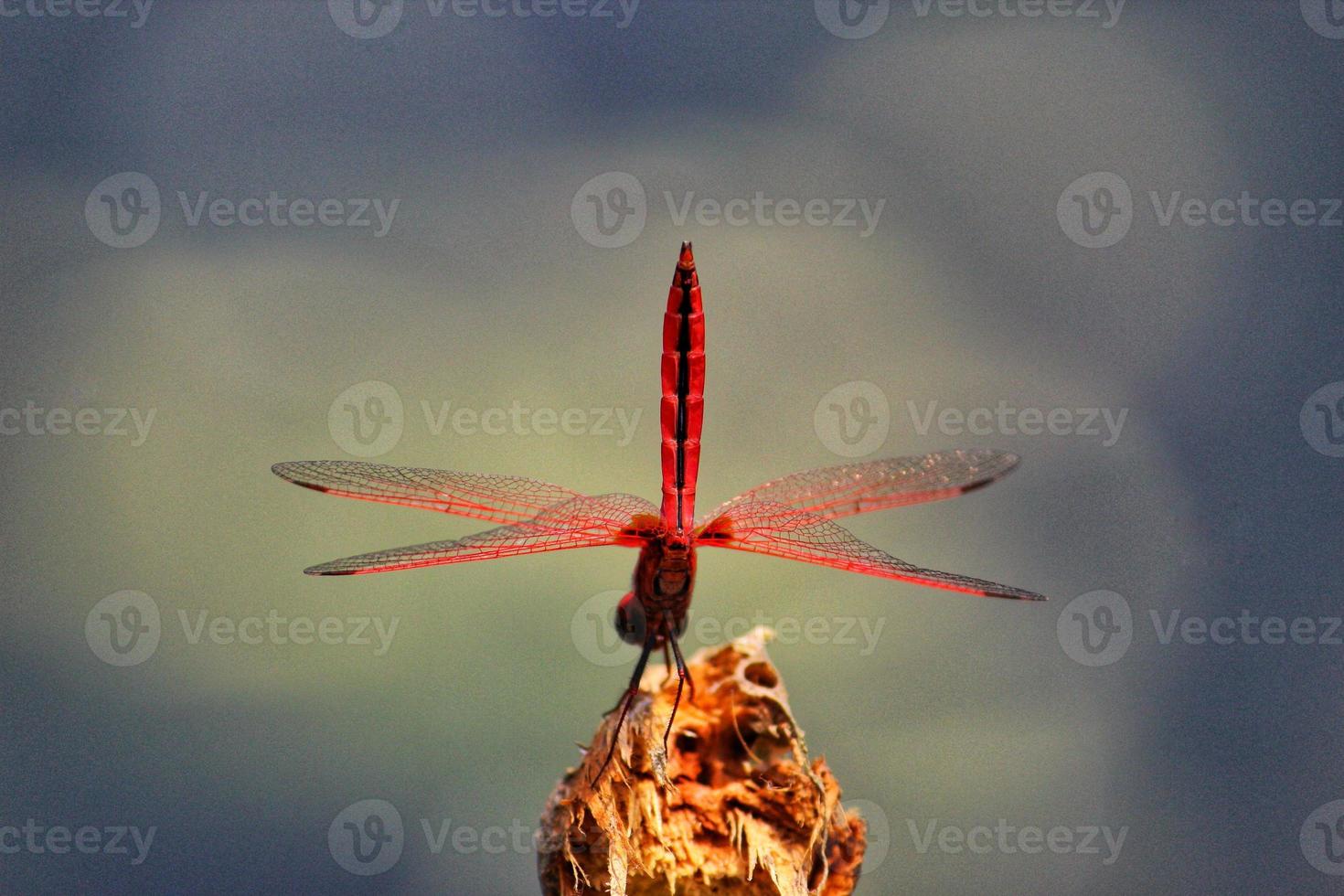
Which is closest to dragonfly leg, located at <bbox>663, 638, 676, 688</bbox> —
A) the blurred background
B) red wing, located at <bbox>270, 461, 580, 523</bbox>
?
red wing, located at <bbox>270, 461, 580, 523</bbox>

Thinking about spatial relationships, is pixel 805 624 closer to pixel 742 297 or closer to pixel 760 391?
pixel 760 391

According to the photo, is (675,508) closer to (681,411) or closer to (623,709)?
(681,411)

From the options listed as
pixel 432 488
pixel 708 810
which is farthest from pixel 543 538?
A: pixel 708 810

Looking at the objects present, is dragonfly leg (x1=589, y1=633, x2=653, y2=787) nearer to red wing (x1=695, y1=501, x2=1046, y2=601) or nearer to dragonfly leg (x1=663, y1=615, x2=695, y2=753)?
dragonfly leg (x1=663, y1=615, x2=695, y2=753)

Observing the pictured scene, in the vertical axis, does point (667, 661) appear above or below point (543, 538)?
below

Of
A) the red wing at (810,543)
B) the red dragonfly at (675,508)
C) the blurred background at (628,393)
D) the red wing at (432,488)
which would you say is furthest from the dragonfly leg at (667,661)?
the blurred background at (628,393)

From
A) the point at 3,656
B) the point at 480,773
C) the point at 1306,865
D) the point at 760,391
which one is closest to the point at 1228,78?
the point at 760,391
